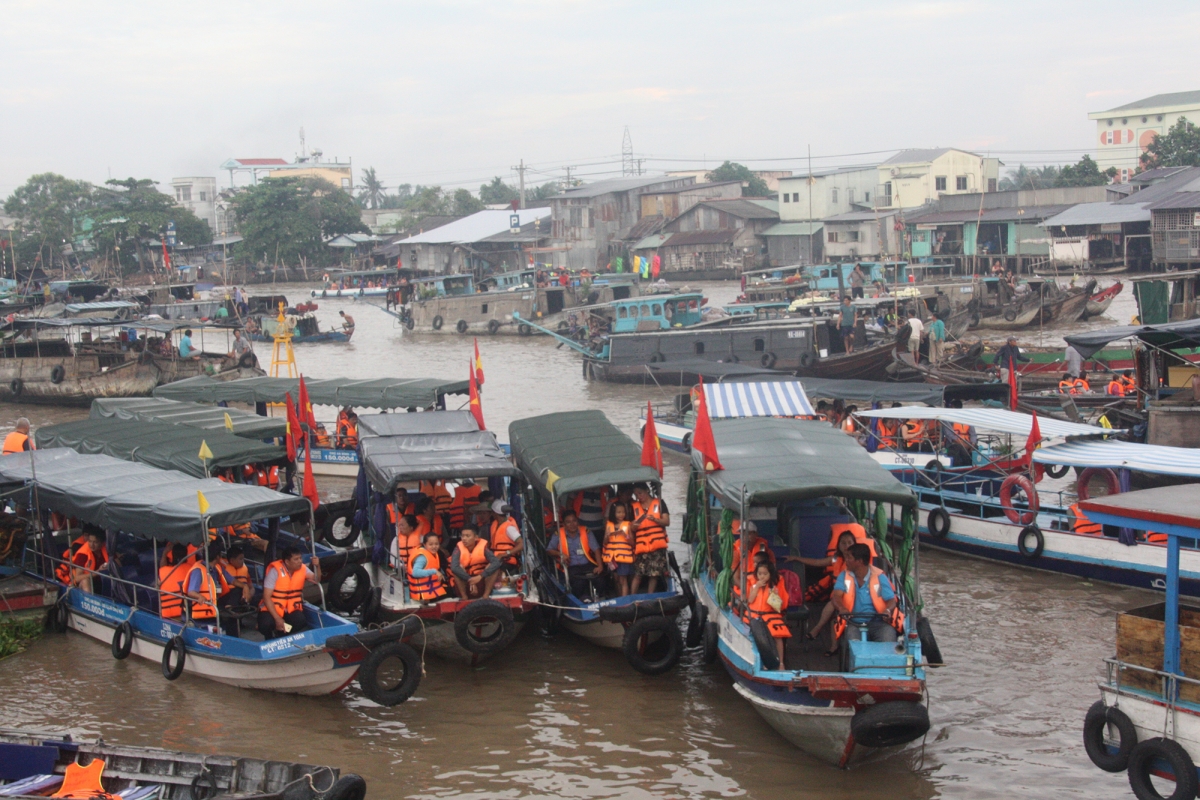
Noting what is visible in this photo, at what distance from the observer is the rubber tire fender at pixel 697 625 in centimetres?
958

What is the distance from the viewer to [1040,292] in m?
32.7

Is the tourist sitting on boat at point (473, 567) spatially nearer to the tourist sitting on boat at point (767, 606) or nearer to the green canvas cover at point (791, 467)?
the green canvas cover at point (791, 467)

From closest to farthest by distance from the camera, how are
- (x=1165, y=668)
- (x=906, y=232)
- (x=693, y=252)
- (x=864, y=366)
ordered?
(x=1165, y=668)
(x=864, y=366)
(x=906, y=232)
(x=693, y=252)

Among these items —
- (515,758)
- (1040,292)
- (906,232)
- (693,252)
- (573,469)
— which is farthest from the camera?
(693,252)

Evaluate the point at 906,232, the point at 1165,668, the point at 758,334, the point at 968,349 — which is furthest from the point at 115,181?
the point at 1165,668

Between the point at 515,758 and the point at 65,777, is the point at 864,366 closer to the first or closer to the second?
the point at 515,758

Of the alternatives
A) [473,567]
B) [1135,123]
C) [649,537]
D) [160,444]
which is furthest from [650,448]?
Answer: [1135,123]

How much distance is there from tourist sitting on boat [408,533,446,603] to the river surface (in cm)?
72

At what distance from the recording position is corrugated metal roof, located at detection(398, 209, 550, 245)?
54.2 m

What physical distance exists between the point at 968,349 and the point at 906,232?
2255 cm

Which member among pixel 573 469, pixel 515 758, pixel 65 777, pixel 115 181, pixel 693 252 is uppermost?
pixel 115 181

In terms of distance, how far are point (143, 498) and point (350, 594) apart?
6.85 feet

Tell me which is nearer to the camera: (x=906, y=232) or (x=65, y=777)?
(x=65, y=777)

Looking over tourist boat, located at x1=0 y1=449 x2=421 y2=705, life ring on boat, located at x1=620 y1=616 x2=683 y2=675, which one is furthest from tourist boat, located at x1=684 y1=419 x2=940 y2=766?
tourist boat, located at x1=0 y1=449 x2=421 y2=705
